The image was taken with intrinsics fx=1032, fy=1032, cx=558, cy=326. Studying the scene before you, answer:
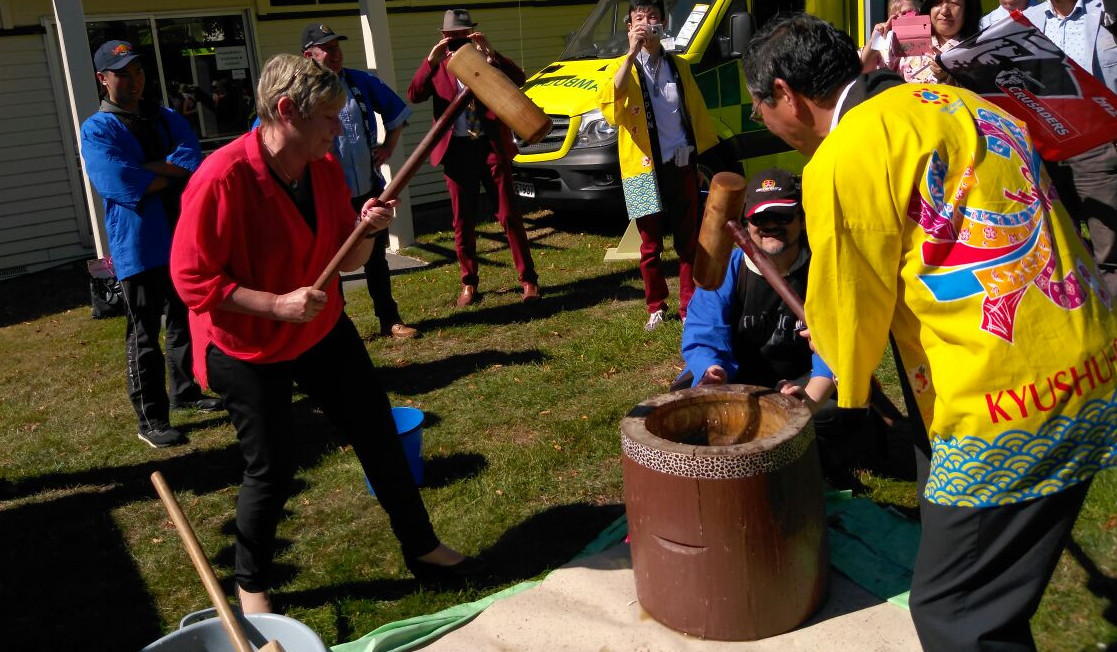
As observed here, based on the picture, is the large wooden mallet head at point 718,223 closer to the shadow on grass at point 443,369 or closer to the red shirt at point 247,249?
the red shirt at point 247,249

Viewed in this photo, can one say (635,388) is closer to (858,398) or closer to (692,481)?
(692,481)

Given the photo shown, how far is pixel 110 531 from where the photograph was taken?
181 inches

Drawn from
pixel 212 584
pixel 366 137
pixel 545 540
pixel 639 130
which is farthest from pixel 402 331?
pixel 212 584

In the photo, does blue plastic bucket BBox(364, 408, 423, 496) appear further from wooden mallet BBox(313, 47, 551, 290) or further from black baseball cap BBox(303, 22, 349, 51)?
black baseball cap BBox(303, 22, 349, 51)

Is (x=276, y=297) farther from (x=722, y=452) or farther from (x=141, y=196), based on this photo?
(x=141, y=196)

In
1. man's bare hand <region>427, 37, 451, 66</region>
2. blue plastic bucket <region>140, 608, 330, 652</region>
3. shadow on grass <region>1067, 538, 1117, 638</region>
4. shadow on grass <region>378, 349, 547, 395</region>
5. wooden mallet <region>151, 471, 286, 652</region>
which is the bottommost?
shadow on grass <region>1067, 538, 1117, 638</region>

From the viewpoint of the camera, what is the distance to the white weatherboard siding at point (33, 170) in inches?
Answer: 394

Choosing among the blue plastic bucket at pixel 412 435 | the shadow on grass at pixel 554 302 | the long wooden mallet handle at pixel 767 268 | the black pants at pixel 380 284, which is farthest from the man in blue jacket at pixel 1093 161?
the black pants at pixel 380 284

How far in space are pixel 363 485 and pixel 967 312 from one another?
3345 mm

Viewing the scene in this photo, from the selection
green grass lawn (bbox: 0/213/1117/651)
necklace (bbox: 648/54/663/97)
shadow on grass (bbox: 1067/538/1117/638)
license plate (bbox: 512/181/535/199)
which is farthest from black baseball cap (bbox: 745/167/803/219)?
license plate (bbox: 512/181/535/199)

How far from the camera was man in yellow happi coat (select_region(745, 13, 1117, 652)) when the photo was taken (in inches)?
82.3

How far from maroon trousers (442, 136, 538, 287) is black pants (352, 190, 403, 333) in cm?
74

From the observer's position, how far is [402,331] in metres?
7.11

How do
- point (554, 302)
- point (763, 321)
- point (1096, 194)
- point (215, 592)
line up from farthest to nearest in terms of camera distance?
point (554, 302) → point (1096, 194) → point (763, 321) → point (215, 592)
